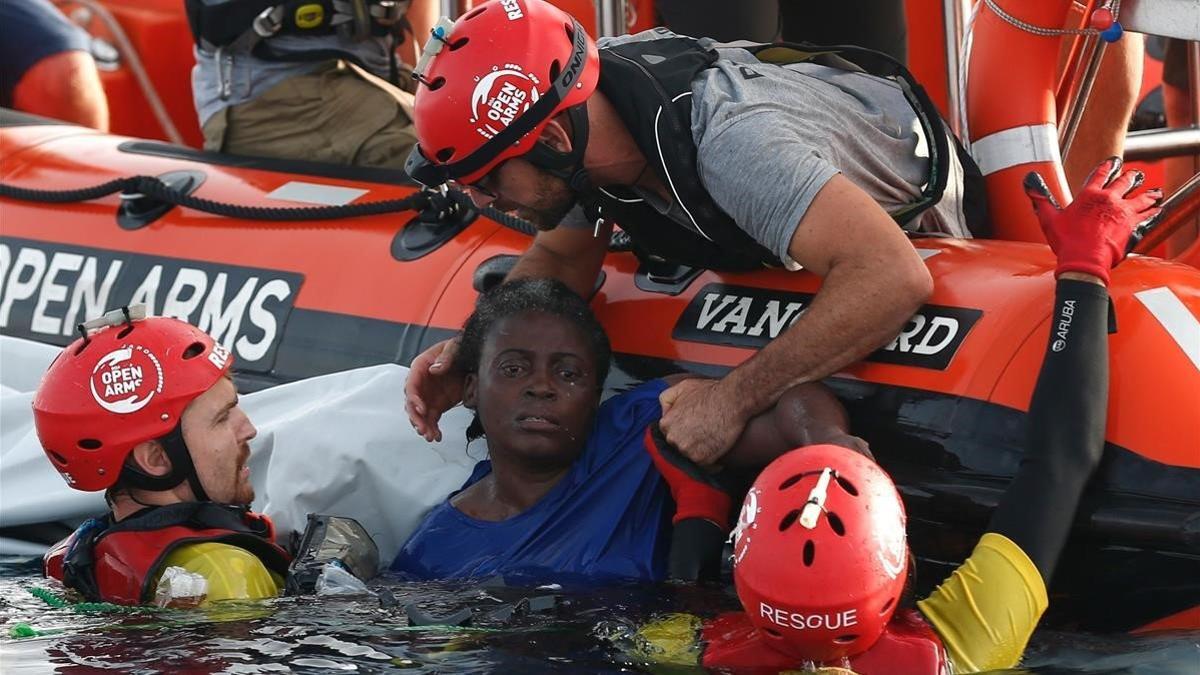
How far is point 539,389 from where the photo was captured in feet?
12.5

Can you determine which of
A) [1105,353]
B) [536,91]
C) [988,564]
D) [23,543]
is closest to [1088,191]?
[1105,353]

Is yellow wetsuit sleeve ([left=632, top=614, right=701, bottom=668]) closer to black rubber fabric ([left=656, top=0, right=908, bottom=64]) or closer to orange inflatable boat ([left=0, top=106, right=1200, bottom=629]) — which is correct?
orange inflatable boat ([left=0, top=106, right=1200, bottom=629])

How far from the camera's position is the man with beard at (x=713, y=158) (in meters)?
3.38

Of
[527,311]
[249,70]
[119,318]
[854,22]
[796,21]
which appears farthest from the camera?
[249,70]

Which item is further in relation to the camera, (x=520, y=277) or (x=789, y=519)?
(x=520, y=277)

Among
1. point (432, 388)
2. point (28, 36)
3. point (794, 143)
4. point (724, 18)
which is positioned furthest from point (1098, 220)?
point (28, 36)

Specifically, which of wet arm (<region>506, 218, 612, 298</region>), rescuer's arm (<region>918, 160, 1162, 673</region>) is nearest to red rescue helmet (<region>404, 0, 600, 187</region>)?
wet arm (<region>506, 218, 612, 298</region>)

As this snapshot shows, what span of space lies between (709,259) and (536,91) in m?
0.60

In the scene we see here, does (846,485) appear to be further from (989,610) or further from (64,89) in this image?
(64,89)

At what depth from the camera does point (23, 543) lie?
4496 millimetres

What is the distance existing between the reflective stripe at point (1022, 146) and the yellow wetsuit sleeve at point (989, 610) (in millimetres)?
1439

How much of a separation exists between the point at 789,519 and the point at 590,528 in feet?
3.47

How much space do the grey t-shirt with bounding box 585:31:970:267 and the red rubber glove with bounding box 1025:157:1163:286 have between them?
1.33 feet

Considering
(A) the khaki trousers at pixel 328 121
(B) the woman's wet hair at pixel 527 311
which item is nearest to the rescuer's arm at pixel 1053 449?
(B) the woman's wet hair at pixel 527 311
